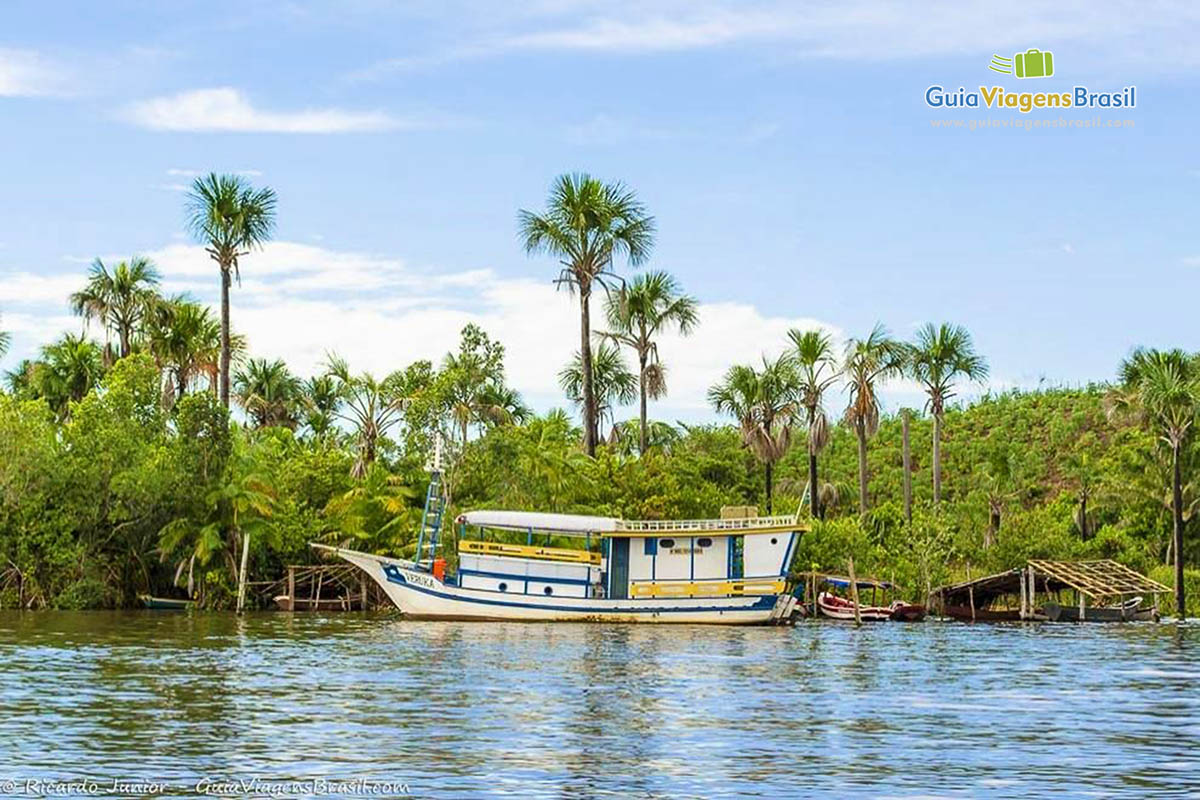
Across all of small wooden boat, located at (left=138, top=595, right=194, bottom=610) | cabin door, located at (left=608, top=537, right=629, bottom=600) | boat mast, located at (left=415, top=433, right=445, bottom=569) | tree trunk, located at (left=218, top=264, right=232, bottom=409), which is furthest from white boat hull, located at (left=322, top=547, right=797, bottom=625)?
tree trunk, located at (left=218, top=264, right=232, bottom=409)

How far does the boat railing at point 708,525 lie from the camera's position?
6775cm

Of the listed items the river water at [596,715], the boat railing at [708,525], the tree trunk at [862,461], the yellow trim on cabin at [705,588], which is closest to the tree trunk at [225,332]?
the boat railing at [708,525]

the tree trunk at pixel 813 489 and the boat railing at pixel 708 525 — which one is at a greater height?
the tree trunk at pixel 813 489

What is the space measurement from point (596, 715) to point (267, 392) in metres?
71.6

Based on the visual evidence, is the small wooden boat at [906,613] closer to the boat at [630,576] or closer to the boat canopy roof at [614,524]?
the boat at [630,576]

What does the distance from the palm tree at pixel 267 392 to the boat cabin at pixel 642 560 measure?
3537 centimetres

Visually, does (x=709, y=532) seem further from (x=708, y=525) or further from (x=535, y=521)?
(x=535, y=521)

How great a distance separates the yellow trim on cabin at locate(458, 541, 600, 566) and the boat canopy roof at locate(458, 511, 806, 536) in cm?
113

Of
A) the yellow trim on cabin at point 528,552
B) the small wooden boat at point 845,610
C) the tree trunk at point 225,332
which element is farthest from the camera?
the tree trunk at point 225,332

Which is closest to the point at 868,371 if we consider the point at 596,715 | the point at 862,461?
the point at 862,461

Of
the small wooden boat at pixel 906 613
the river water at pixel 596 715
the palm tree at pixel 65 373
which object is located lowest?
the river water at pixel 596 715

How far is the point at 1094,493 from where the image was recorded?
92.1 m

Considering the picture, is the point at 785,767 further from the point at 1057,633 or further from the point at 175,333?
the point at 175,333

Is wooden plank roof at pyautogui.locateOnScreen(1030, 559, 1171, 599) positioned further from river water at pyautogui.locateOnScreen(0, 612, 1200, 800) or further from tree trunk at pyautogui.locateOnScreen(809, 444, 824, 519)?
Answer: river water at pyautogui.locateOnScreen(0, 612, 1200, 800)
